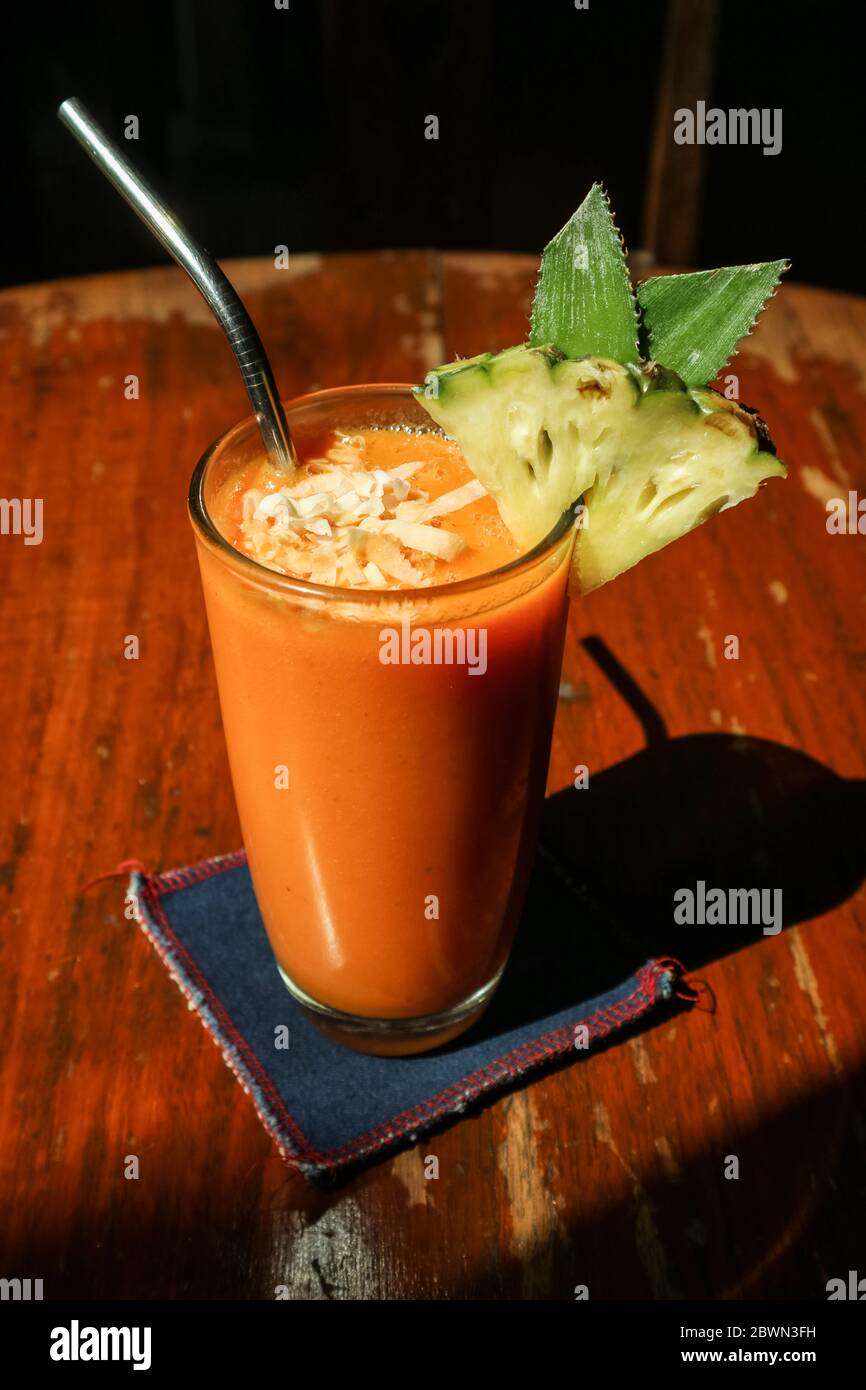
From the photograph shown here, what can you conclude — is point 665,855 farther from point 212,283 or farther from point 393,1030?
point 212,283

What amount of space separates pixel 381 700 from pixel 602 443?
0.20 meters

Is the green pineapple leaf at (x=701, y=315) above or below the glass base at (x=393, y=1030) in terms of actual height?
above

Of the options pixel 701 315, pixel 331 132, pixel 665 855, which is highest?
pixel 331 132

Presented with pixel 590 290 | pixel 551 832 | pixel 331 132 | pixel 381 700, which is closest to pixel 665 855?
pixel 551 832

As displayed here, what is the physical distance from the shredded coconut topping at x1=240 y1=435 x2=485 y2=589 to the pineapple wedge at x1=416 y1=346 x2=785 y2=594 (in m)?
0.05

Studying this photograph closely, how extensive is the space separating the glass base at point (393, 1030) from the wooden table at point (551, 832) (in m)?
0.08

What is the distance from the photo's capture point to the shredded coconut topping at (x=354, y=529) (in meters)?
0.76

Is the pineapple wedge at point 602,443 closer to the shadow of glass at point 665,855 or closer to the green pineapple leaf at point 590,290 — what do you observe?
the green pineapple leaf at point 590,290

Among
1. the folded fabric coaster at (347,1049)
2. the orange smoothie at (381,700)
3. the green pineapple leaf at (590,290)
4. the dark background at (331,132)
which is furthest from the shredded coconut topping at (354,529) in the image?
the dark background at (331,132)

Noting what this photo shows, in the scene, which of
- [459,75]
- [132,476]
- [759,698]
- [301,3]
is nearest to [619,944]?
[759,698]

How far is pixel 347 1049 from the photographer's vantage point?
3.04 feet

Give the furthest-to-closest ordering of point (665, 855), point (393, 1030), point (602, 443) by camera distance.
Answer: point (665, 855), point (393, 1030), point (602, 443)

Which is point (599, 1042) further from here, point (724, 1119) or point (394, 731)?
point (394, 731)

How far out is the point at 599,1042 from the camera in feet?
2.96
